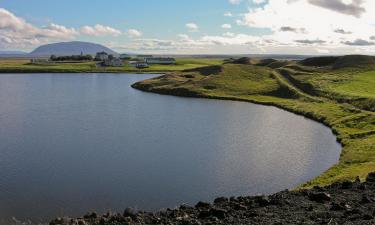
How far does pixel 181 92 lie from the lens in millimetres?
144625

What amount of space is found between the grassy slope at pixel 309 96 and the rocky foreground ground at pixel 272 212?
9.22 meters

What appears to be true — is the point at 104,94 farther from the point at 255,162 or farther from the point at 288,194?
the point at 288,194

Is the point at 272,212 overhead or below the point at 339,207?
below

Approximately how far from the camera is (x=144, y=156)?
59312 mm

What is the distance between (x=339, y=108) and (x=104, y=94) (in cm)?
7078

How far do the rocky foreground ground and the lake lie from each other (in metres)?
5.81

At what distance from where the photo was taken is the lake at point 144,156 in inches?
1689

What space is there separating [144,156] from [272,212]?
→ 89.8ft

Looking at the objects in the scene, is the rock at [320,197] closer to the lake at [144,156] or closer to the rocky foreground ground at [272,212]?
the rocky foreground ground at [272,212]

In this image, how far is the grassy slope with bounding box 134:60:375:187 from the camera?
2238 inches

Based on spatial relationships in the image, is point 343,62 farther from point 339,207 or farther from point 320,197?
point 339,207

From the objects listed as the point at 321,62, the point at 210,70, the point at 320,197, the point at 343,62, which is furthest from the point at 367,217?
the point at 321,62

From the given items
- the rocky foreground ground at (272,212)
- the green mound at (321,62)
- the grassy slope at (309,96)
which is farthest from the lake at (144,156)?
the green mound at (321,62)

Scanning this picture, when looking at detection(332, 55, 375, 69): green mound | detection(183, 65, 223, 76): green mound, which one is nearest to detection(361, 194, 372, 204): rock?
detection(183, 65, 223, 76): green mound
